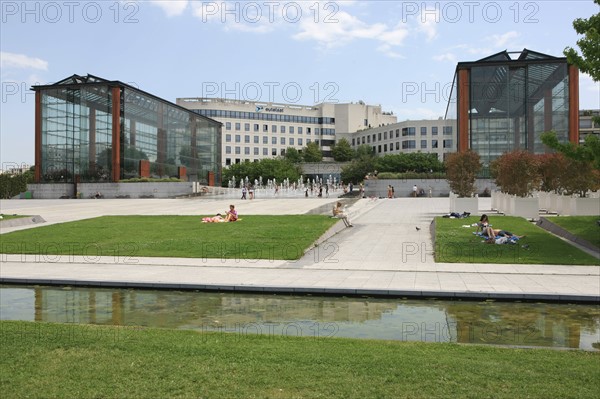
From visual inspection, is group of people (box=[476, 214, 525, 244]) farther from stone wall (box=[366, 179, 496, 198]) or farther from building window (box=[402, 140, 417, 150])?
building window (box=[402, 140, 417, 150])

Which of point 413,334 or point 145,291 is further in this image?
point 145,291

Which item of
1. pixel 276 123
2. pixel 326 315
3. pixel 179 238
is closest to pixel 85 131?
pixel 179 238

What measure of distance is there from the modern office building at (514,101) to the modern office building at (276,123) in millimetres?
85993

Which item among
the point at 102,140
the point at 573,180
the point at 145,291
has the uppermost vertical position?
the point at 102,140

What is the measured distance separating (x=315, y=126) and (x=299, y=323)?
138 metres

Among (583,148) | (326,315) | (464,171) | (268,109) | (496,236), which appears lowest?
(326,315)

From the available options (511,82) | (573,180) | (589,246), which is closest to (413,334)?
(589,246)

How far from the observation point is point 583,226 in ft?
73.4

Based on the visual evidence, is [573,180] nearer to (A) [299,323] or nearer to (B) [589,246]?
(B) [589,246]

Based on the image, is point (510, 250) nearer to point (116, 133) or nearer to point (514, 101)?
point (514, 101)

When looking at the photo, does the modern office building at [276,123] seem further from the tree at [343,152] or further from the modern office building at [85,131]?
the modern office building at [85,131]

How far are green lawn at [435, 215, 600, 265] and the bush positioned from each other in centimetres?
646

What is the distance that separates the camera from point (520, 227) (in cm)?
2314

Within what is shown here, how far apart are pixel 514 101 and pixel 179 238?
4267 cm
